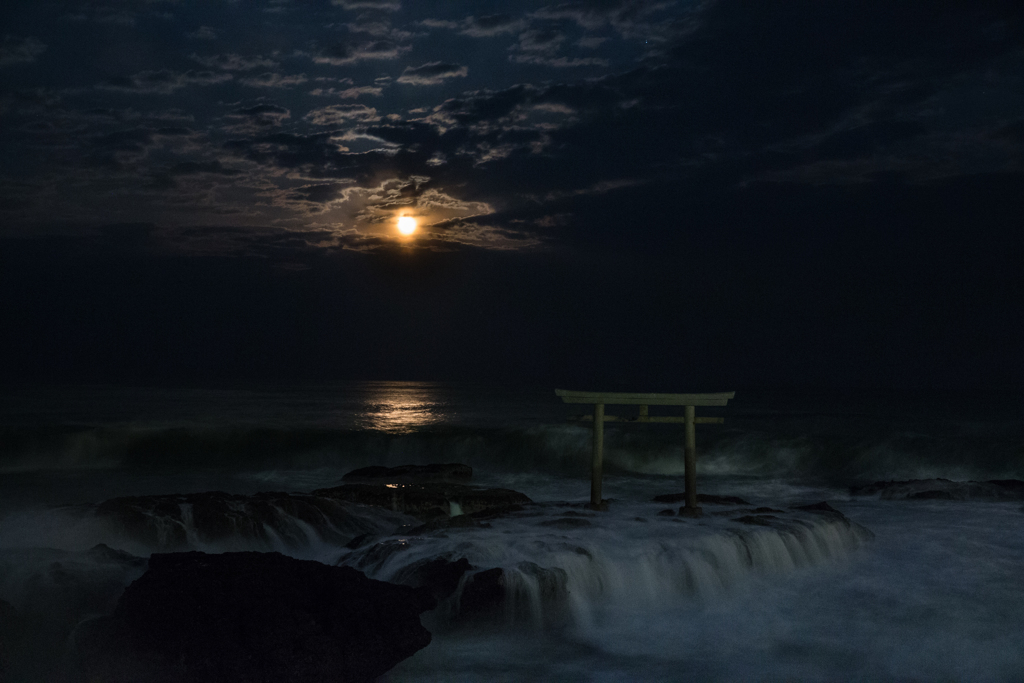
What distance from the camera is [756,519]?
1392cm

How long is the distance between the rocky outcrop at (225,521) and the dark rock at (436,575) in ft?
13.4

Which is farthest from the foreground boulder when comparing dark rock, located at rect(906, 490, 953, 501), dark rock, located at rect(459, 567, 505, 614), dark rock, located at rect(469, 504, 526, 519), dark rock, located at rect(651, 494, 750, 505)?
dark rock, located at rect(906, 490, 953, 501)

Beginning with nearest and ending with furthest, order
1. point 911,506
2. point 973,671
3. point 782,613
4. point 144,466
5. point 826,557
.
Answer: point 973,671 < point 782,613 < point 826,557 < point 911,506 < point 144,466

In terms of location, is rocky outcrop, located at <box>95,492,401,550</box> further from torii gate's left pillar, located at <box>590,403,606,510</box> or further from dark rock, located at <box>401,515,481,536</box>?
torii gate's left pillar, located at <box>590,403,606,510</box>

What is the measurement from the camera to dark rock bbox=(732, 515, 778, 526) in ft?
44.7

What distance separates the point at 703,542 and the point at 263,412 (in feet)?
180

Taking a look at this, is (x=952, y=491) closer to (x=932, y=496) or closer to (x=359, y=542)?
(x=932, y=496)

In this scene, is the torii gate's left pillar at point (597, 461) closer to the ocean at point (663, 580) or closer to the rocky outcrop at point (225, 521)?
the ocean at point (663, 580)

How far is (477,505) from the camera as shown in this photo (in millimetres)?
16859

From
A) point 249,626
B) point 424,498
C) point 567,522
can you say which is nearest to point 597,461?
point 567,522

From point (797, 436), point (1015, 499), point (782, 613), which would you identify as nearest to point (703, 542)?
point (782, 613)

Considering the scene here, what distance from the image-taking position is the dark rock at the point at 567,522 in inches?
525

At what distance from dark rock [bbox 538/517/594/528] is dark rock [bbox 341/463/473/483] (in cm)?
1038

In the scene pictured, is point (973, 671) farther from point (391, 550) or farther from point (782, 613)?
point (391, 550)
